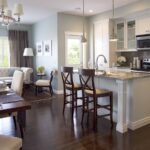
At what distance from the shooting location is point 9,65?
28.2ft

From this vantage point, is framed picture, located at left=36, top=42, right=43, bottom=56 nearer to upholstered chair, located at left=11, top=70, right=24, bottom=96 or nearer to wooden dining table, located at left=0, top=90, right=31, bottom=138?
upholstered chair, located at left=11, top=70, right=24, bottom=96

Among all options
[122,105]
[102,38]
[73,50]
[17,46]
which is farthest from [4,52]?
[122,105]

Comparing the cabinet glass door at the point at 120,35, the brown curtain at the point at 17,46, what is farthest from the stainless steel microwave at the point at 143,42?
the brown curtain at the point at 17,46

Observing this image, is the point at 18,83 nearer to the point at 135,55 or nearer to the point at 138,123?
the point at 138,123

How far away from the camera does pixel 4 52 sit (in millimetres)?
8469

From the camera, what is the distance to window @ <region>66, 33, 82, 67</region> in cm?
713

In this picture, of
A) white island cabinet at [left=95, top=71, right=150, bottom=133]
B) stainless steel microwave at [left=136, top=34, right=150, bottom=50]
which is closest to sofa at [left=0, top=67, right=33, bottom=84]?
stainless steel microwave at [left=136, top=34, right=150, bottom=50]

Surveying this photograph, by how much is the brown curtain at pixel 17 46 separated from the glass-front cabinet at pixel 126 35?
4401 mm

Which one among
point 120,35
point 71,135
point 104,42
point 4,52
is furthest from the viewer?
point 4,52

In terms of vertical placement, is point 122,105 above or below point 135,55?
below

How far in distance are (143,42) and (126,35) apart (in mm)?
867

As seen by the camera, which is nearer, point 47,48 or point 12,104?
point 12,104

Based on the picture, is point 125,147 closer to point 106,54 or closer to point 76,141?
point 76,141

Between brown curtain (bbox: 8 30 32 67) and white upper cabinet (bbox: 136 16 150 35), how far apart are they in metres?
5.19
